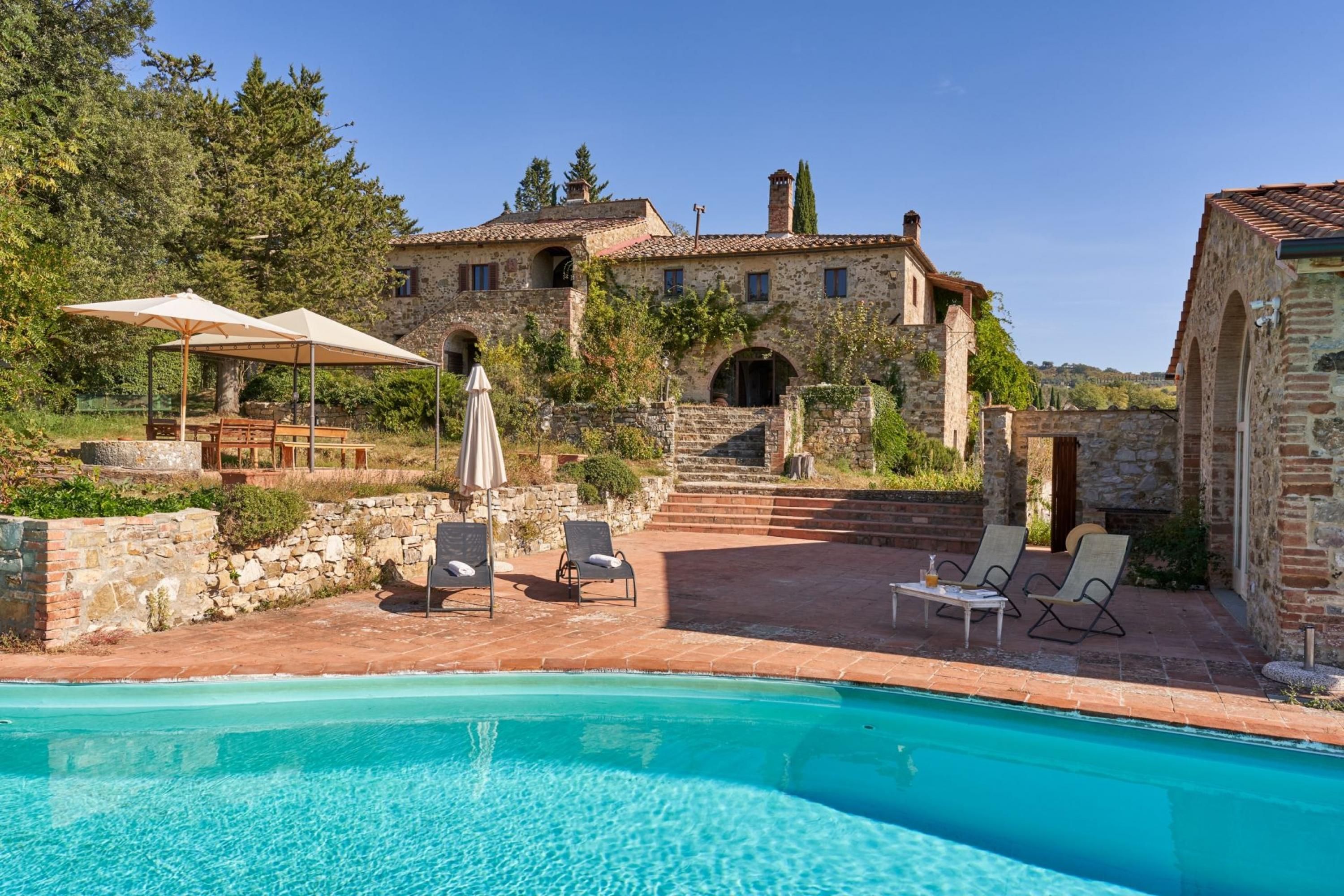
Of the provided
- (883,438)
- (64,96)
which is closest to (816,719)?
(883,438)

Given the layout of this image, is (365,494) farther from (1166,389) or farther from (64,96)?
(1166,389)

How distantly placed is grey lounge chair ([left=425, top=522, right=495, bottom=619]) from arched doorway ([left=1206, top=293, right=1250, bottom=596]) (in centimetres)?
788

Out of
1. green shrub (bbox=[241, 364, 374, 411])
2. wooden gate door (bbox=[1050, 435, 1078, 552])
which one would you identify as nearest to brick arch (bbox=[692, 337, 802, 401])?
green shrub (bbox=[241, 364, 374, 411])

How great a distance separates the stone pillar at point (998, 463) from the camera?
1379 cm

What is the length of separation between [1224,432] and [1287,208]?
10.3ft

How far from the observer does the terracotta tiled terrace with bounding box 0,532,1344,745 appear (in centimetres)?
572

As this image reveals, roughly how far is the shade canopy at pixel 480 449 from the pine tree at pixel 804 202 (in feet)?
90.2

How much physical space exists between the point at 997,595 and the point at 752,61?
1285cm

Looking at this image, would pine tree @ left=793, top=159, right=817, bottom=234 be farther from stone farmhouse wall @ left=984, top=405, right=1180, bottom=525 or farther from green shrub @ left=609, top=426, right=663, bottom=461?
stone farmhouse wall @ left=984, top=405, right=1180, bottom=525

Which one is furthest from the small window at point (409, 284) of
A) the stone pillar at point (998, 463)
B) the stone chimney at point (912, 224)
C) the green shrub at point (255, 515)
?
the green shrub at point (255, 515)

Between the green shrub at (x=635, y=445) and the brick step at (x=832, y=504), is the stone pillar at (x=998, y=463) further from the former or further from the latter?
the green shrub at (x=635, y=445)

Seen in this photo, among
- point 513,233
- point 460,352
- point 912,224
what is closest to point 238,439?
point 460,352

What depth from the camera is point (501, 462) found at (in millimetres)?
9023

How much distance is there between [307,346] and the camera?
13156 millimetres
